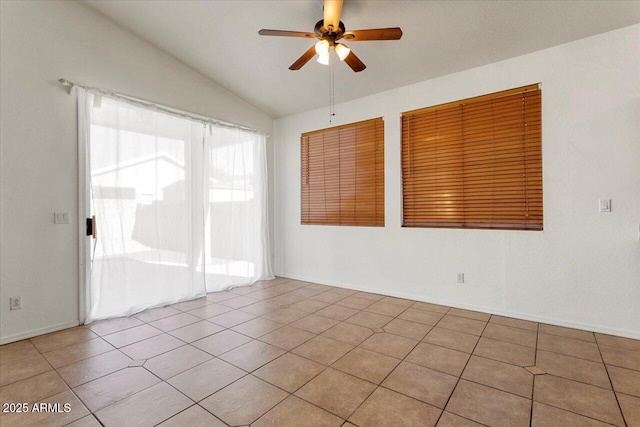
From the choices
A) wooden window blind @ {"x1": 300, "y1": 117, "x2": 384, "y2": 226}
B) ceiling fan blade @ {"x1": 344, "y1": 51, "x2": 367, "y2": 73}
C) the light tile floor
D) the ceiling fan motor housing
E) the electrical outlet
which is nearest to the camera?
the light tile floor

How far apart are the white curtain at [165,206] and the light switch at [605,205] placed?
175 inches

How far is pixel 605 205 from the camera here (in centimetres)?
296

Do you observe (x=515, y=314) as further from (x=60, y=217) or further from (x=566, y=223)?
(x=60, y=217)

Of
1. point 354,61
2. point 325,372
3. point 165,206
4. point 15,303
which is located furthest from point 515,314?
point 15,303

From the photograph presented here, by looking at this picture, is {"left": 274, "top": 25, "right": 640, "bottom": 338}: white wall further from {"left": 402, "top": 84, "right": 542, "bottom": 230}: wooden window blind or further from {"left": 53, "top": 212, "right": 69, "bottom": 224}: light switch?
{"left": 53, "top": 212, "right": 69, "bottom": 224}: light switch

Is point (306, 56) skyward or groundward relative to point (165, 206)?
skyward

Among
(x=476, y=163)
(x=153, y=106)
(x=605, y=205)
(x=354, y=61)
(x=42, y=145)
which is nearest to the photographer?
(x=354, y=61)

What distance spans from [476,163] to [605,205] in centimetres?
126

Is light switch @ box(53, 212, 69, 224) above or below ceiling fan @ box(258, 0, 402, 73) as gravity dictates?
below

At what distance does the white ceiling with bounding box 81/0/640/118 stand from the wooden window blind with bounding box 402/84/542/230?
54cm

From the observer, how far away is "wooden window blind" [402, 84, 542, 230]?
3361 mm

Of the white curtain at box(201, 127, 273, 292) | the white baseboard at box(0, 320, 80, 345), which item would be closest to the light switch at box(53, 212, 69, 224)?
the white baseboard at box(0, 320, 80, 345)

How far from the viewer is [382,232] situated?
14.4 feet

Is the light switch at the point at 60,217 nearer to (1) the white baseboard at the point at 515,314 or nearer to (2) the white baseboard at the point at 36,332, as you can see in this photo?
(2) the white baseboard at the point at 36,332
